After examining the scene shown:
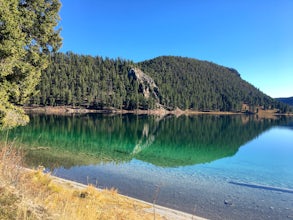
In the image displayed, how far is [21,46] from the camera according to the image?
49.0 ft

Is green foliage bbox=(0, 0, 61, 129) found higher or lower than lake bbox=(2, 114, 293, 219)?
higher

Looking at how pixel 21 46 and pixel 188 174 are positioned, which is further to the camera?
pixel 188 174

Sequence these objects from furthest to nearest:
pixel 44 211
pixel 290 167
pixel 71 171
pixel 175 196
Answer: pixel 290 167
pixel 71 171
pixel 175 196
pixel 44 211

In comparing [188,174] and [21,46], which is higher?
[21,46]

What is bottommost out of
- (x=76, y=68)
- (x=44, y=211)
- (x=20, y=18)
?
(x=44, y=211)

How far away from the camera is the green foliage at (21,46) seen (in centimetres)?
1396

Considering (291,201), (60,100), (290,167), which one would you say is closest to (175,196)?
(291,201)

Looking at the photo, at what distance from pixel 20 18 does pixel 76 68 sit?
175125mm

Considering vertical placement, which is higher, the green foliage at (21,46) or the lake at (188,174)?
A: the green foliage at (21,46)

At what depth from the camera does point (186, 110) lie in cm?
18938

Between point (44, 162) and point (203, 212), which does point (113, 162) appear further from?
point (203, 212)

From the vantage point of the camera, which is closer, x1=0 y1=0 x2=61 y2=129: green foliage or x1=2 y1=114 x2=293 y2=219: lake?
x1=0 y1=0 x2=61 y2=129: green foliage

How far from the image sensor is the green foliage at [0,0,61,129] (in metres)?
14.0

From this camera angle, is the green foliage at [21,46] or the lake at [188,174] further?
the lake at [188,174]
